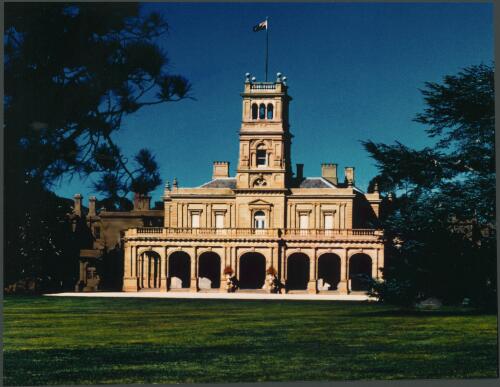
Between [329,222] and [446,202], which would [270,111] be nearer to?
[446,202]

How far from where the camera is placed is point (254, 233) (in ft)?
85.4

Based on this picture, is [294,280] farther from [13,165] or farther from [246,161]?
[13,165]

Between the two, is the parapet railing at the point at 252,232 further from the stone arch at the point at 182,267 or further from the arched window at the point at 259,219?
the stone arch at the point at 182,267

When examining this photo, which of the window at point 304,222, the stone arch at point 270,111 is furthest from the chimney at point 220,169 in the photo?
the window at point 304,222

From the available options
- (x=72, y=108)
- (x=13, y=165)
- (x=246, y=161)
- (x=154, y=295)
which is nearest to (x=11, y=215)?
(x=13, y=165)

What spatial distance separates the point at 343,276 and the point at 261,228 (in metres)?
2.63

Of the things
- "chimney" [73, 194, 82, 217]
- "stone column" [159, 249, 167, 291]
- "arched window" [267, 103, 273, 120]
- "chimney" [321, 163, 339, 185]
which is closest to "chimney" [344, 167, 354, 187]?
"chimney" [321, 163, 339, 185]

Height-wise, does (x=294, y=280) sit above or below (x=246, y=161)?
below

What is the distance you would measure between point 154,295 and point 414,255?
645cm

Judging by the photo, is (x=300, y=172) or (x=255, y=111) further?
(x=300, y=172)

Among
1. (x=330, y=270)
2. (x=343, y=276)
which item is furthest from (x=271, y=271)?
(x=343, y=276)

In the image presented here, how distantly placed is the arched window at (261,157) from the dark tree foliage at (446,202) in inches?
110

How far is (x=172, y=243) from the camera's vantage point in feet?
85.7

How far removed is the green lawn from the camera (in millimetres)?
19078
